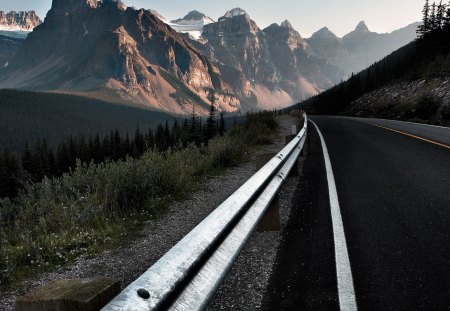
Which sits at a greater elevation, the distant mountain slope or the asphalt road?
the distant mountain slope

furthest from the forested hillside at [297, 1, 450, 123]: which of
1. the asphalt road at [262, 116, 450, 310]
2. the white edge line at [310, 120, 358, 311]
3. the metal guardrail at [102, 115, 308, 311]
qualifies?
the metal guardrail at [102, 115, 308, 311]

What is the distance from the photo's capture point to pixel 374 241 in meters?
4.19

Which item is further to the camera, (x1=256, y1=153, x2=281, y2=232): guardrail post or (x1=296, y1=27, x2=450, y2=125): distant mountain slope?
(x1=296, y1=27, x2=450, y2=125): distant mountain slope

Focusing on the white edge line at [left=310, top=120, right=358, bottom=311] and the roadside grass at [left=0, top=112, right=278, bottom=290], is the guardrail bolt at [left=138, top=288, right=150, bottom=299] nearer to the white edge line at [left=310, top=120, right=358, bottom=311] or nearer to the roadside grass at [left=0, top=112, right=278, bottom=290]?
the white edge line at [left=310, top=120, right=358, bottom=311]

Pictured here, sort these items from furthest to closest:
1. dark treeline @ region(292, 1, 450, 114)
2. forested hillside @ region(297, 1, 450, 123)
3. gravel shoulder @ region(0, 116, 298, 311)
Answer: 1. dark treeline @ region(292, 1, 450, 114)
2. forested hillside @ region(297, 1, 450, 123)
3. gravel shoulder @ region(0, 116, 298, 311)

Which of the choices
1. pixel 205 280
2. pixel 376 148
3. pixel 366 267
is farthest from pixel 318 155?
pixel 205 280

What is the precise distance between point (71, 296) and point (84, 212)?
4.29 m

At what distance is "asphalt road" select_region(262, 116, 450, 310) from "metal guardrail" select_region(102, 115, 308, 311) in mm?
699

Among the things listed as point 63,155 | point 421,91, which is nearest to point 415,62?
point 421,91

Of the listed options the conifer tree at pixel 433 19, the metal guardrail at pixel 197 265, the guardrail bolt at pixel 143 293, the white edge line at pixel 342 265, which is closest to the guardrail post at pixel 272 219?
the white edge line at pixel 342 265

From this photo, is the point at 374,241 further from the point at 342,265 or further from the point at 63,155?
the point at 63,155

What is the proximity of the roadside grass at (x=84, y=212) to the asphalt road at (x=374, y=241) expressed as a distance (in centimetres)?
213

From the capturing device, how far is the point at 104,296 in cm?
136

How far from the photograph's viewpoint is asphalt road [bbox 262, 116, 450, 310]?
3014 millimetres
